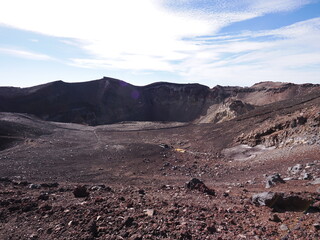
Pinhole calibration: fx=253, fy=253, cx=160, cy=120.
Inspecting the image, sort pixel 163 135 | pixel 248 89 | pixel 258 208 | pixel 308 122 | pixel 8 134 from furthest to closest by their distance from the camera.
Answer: pixel 248 89, pixel 163 135, pixel 8 134, pixel 308 122, pixel 258 208

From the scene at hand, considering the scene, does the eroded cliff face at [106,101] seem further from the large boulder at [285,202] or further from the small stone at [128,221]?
the small stone at [128,221]

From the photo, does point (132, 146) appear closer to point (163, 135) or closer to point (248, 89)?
point (163, 135)

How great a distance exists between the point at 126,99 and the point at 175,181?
5181cm

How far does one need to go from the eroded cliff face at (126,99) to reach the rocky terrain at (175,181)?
4.59 m

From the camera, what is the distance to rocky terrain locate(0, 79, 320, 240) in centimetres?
539

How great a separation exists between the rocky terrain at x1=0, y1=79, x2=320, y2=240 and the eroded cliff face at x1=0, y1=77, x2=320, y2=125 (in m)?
4.59

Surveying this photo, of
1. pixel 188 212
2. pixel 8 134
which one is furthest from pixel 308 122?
pixel 8 134

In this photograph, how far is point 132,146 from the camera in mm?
24469

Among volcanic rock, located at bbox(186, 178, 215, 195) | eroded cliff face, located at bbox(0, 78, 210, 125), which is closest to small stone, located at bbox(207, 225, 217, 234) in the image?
volcanic rock, located at bbox(186, 178, 215, 195)

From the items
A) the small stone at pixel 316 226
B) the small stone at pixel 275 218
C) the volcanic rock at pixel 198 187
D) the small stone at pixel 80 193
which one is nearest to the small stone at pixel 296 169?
the volcanic rock at pixel 198 187

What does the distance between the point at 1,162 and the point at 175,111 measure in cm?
4620

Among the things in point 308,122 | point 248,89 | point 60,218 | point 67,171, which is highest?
point 248,89

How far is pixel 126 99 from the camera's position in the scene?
2539 inches

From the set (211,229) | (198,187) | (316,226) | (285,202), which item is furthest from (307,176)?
(211,229)
